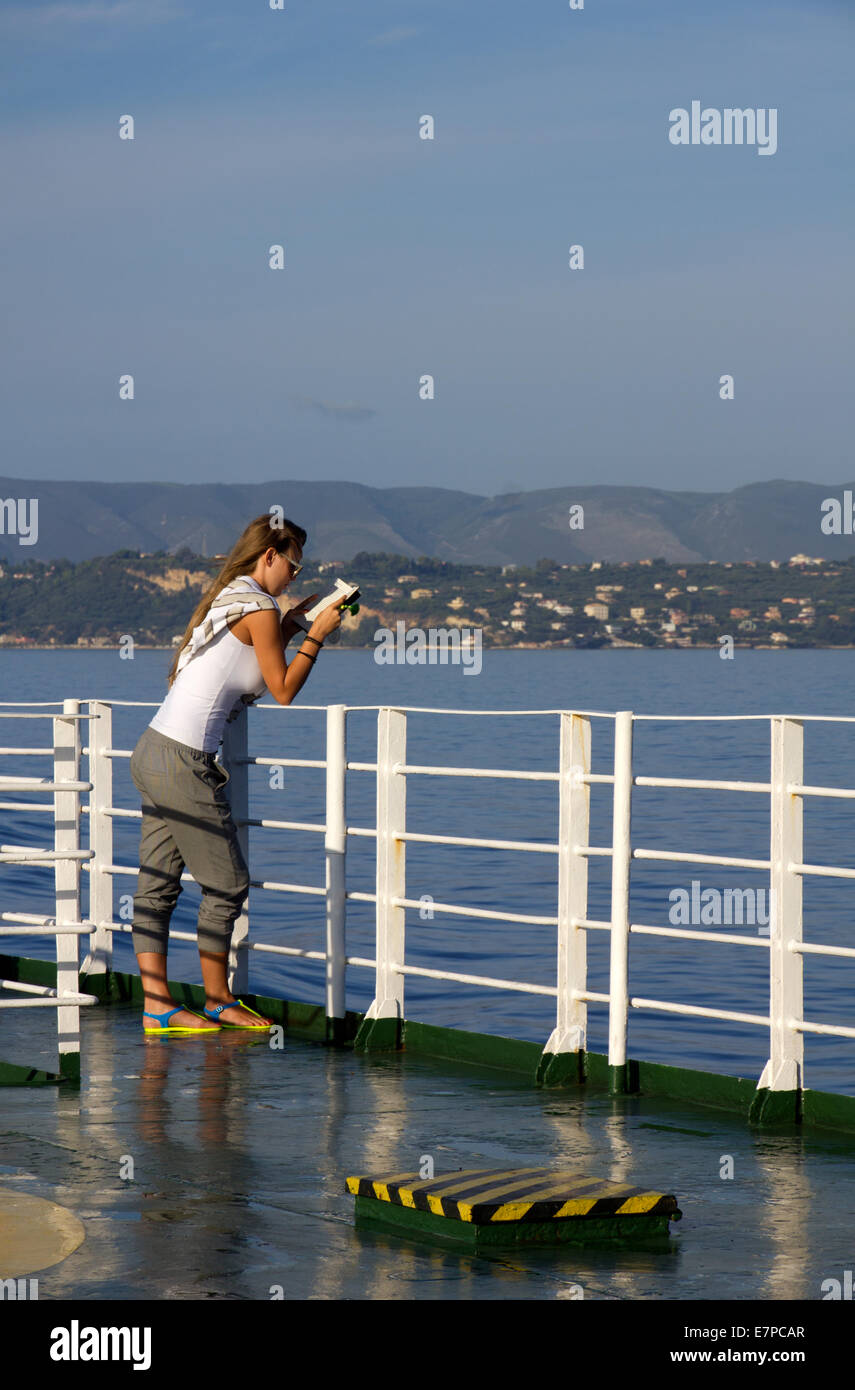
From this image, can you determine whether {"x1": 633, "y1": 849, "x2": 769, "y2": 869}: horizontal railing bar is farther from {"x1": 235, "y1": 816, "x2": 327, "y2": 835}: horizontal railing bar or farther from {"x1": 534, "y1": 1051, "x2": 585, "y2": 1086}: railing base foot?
{"x1": 235, "y1": 816, "x2": 327, "y2": 835}: horizontal railing bar

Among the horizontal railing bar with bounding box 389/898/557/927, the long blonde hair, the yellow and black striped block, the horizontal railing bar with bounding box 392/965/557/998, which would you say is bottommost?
the yellow and black striped block

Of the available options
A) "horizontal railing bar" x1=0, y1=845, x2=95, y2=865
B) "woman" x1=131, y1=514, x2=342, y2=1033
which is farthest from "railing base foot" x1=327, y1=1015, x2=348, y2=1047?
"horizontal railing bar" x1=0, y1=845, x2=95, y2=865

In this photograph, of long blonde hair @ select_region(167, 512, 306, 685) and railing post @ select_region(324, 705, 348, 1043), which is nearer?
long blonde hair @ select_region(167, 512, 306, 685)

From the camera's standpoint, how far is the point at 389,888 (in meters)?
7.81

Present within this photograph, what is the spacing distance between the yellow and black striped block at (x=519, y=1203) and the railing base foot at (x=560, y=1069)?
6.43 feet

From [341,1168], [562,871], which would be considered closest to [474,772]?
[562,871]

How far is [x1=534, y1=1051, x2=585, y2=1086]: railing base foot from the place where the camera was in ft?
22.8

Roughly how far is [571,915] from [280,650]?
1486 mm

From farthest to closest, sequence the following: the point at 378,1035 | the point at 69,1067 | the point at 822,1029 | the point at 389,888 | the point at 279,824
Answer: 1. the point at 279,824
2. the point at 389,888
3. the point at 378,1035
4. the point at 69,1067
5. the point at 822,1029

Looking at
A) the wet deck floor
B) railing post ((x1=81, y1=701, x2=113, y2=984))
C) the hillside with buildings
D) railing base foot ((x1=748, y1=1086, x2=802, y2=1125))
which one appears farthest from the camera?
the hillside with buildings

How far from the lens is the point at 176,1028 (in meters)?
7.82

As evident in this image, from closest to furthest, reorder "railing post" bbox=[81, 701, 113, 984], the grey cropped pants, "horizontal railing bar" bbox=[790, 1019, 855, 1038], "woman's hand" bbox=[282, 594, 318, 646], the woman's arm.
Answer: "horizontal railing bar" bbox=[790, 1019, 855, 1038], the woman's arm, "woman's hand" bbox=[282, 594, 318, 646], the grey cropped pants, "railing post" bbox=[81, 701, 113, 984]

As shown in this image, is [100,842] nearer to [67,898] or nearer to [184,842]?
[184,842]
